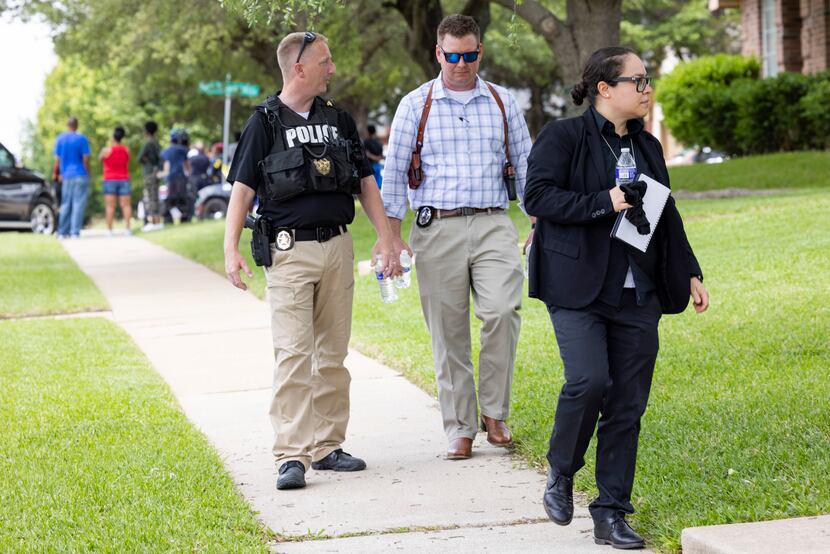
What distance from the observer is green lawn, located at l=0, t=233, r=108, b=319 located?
43.2ft

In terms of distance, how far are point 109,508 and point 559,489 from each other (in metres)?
1.89

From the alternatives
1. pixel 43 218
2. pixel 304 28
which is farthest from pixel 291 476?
pixel 43 218

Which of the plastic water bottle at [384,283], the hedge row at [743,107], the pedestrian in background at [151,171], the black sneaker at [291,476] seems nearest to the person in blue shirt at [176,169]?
the pedestrian in background at [151,171]

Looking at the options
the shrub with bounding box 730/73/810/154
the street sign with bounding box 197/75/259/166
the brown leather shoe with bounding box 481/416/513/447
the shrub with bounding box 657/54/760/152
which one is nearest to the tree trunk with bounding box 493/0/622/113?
the shrub with bounding box 730/73/810/154

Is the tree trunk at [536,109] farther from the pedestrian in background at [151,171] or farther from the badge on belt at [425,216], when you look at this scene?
the badge on belt at [425,216]

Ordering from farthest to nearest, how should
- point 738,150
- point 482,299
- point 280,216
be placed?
point 738,150
point 482,299
point 280,216

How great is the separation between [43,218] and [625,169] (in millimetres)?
23973

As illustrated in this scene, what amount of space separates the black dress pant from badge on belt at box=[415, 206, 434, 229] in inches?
66.5

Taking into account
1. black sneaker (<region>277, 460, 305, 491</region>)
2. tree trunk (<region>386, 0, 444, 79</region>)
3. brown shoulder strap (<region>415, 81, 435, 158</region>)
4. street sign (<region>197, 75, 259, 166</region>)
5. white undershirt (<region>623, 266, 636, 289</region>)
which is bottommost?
black sneaker (<region>277, 460, 305, 491</region>)

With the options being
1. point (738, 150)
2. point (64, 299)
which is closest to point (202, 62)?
point (738, 150)

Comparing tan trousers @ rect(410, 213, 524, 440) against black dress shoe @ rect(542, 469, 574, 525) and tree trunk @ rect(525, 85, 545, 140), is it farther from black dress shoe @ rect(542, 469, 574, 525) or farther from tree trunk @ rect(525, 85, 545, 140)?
tree trunk @ rect(525, 85, 545, 140)

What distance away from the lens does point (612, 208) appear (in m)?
4.55

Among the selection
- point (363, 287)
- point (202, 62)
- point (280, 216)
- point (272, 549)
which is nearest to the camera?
point (272, 549)

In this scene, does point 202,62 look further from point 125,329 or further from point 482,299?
point 482,299
